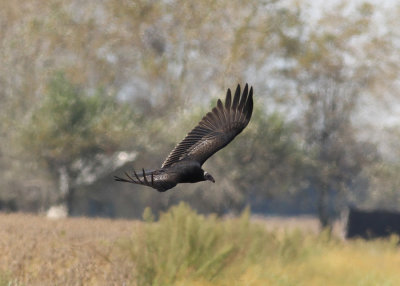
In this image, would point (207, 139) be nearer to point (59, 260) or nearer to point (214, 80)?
Answer: point (59, 260)

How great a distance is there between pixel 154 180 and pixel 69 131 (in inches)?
843

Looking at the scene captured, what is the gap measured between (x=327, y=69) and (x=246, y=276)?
22.9m

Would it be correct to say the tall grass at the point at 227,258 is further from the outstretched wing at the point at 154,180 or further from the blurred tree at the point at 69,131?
the blurred tree at the point at 69,131

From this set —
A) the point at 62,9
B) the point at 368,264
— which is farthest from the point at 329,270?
the point at 62,9

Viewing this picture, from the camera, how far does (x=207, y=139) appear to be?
5449mm

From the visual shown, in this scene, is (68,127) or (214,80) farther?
(214,80)

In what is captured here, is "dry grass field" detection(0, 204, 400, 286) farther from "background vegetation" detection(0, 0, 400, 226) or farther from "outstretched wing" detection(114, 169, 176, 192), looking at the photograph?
"background vegetation" detection(0, 0, 400, 226)

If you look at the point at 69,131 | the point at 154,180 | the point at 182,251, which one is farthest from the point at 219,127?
the point at 69,131

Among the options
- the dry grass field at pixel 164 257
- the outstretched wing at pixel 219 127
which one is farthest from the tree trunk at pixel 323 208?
the outstretched wing at pixel 219 127

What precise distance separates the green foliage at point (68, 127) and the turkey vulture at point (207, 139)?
19.7m

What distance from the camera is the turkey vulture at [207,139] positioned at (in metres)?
4.92

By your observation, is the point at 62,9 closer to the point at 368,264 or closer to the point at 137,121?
the point at 137,121

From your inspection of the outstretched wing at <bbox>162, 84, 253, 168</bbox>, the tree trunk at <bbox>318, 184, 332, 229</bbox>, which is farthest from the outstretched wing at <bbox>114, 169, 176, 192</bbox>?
the tree trunk at <bbox>318, 184, 332, 229</bbox>

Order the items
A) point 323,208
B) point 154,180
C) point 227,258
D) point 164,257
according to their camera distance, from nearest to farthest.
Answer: point 154,180 → point 164,257 → point 227,258 → point 323,208
